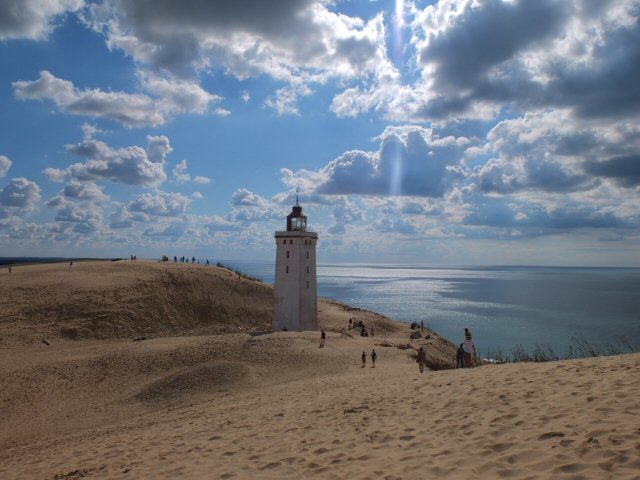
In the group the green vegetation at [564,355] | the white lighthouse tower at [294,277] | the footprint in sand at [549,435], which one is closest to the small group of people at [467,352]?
the green vegetation at [564,355]

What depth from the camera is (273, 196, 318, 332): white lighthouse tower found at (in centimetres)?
3759

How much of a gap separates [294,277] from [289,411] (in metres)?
25.4

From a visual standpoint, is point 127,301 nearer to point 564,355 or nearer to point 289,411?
point 289,411

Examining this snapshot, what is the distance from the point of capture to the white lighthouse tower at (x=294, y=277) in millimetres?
37594

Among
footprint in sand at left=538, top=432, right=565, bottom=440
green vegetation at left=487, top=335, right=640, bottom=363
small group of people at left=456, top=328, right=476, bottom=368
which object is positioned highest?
footprint in sand at left=538, top=432, right=565, bottom=440

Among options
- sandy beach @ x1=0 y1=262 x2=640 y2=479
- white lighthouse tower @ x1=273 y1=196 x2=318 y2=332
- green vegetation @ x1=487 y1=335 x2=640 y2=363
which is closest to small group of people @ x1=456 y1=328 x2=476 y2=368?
sandy beach @ x1=0 y1=262 x2=640 y2=479

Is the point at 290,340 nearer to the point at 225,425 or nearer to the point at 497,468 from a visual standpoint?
the point at 225,425

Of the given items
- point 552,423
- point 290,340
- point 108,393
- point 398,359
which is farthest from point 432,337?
point 552,423

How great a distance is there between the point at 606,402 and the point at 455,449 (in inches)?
115

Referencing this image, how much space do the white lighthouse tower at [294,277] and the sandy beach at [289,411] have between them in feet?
22.9

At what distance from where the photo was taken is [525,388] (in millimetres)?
10000

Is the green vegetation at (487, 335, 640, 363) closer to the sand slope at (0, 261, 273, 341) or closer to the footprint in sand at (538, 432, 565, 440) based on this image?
the footprint in sand at (538, 432, 565, 440)

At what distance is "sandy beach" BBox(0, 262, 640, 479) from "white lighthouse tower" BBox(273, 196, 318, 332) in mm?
6977

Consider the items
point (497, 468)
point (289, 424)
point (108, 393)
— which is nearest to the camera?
point (497, 468)
